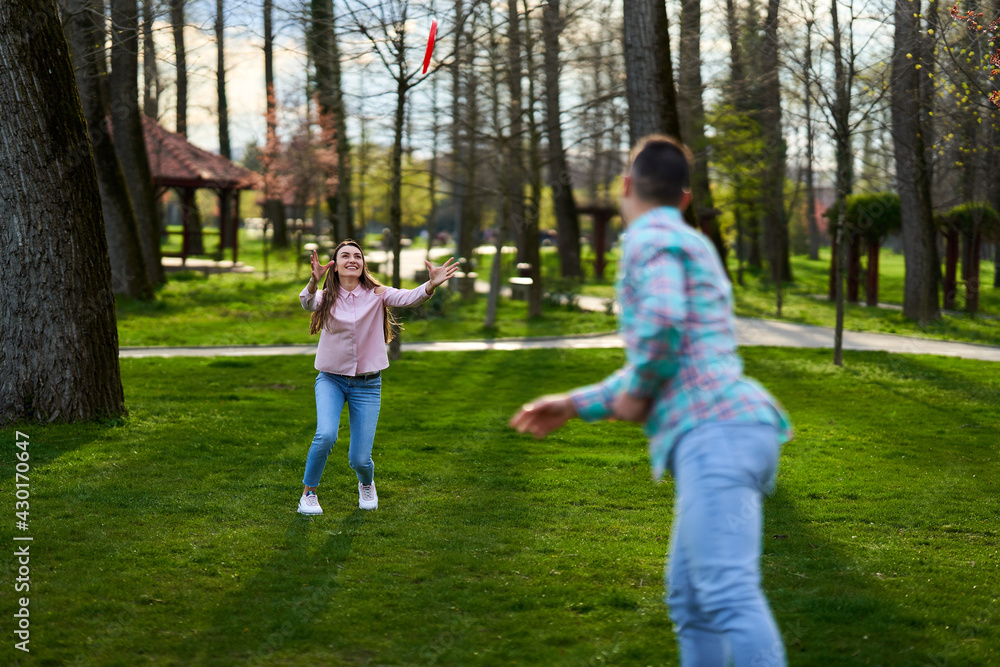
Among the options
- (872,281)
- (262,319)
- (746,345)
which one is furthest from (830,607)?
(872,281)

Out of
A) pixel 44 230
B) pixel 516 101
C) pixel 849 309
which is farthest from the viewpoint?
pixel 849 309

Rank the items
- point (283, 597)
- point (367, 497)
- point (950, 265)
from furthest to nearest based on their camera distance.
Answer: point (950, 265)
point (367, 497)
point (283, 597)

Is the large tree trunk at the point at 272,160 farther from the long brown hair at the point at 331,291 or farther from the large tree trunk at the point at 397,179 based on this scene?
the long brown hair at the point at 331,291

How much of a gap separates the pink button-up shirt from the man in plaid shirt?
309 centimetres

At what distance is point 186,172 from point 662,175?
1120 inches

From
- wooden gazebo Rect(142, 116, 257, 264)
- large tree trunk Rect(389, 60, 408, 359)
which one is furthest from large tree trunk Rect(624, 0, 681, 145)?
wooden gazebo Rect(142, 116, 257, 264)

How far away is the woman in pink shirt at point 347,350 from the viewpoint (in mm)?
5855

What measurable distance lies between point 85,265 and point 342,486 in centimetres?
325

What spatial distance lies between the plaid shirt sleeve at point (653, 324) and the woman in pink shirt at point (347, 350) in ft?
10.4

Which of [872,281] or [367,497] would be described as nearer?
[367,497]

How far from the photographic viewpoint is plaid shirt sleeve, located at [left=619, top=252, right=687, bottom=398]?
2.60 meters

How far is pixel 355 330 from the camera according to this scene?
5867 mm

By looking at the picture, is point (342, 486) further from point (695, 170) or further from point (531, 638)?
point (695, 170)

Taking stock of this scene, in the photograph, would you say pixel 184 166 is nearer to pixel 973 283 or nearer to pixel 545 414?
pixel 973 283
